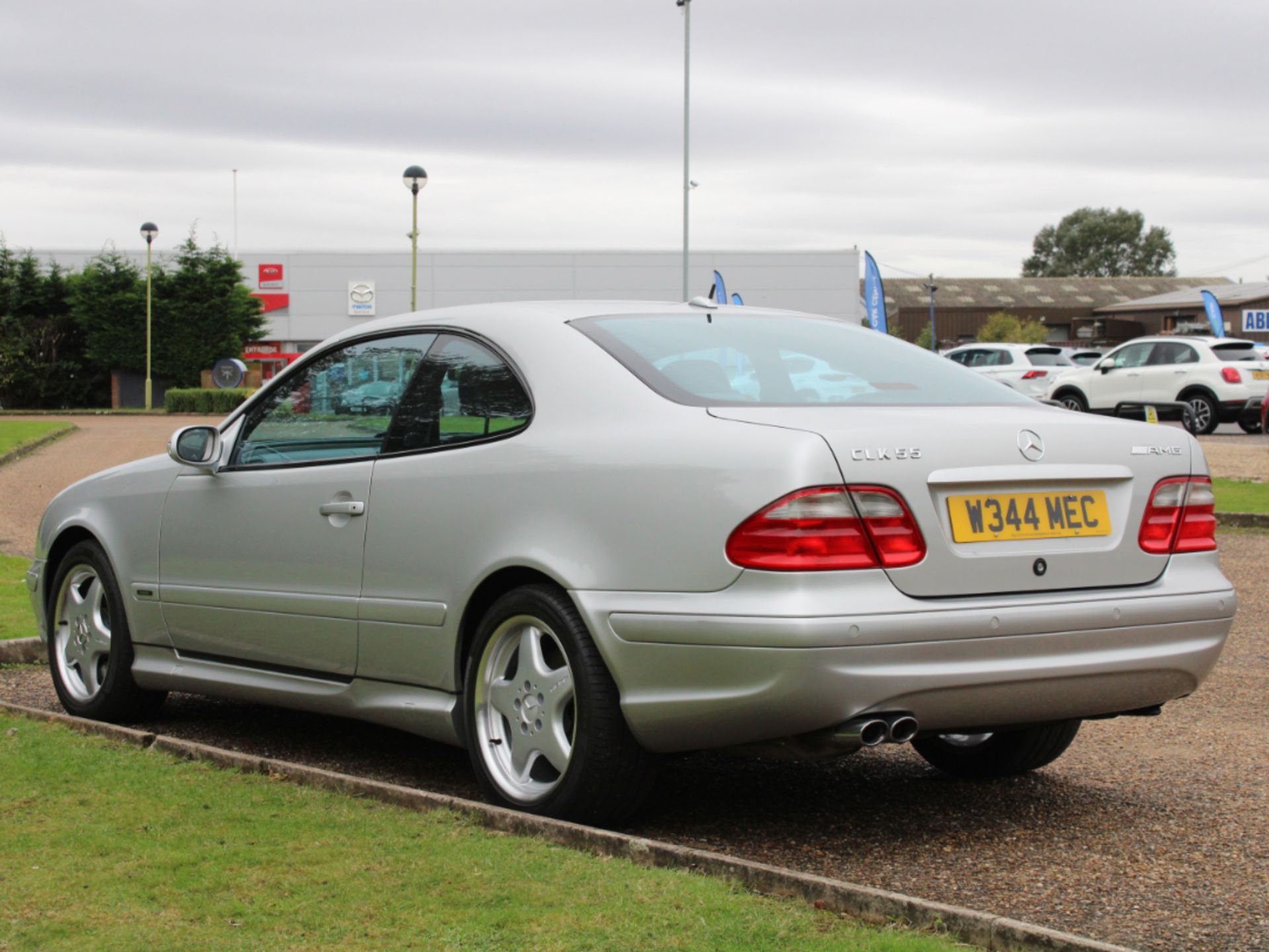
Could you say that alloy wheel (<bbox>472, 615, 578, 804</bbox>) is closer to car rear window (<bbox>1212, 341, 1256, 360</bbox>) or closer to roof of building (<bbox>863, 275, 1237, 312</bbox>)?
car rear window (<bbox>1212, 341, 1256, 360</bbox>)

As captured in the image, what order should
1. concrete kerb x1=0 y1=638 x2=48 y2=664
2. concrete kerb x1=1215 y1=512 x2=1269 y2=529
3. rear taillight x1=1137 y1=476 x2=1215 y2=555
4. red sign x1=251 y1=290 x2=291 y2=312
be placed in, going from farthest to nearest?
red sign x1=251 y1=290 x2=291 y2=312 → concrete kerb x1=1215 y1=512 x2=1269 y2=529 → concrete kerb x1=0 y1=638 x2=48 y2=664 → rear taillight x1=1137 y1=476 x2=1215 y2=555

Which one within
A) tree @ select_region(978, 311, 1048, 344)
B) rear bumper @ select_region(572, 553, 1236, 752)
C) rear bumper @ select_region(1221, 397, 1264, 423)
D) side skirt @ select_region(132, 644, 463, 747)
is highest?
tree @ select_region(978, 311, 1048, 344)

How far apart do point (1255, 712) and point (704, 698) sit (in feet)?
10.6

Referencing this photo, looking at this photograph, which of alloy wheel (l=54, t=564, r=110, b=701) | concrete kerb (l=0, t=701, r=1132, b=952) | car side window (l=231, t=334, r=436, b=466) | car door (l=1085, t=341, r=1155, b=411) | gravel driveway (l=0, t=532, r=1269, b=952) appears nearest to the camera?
concrete kerb (l=0, t=701, r=1132, b=952)

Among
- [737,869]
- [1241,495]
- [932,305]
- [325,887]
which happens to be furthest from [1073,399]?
[932,305]

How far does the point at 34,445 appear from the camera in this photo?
86.9 ft

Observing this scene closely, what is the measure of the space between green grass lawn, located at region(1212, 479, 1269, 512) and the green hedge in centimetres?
3091

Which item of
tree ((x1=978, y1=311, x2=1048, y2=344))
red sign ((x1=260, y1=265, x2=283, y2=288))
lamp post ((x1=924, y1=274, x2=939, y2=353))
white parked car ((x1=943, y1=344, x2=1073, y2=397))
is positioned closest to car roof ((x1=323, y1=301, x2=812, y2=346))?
white parked car ((x1=943, y1=344, x2=1073, y2=397))

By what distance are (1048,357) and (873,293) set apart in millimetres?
9578

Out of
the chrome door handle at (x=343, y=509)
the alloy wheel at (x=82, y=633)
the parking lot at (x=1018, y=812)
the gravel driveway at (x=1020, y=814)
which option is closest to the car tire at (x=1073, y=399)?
the parking lot at (x=1018, y=812)

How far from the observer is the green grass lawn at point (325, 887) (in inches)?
132

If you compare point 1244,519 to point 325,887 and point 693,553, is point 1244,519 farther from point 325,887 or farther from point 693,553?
point 325,887

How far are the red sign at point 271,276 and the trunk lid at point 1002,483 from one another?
2368 inches

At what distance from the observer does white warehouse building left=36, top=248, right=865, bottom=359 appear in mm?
62094
